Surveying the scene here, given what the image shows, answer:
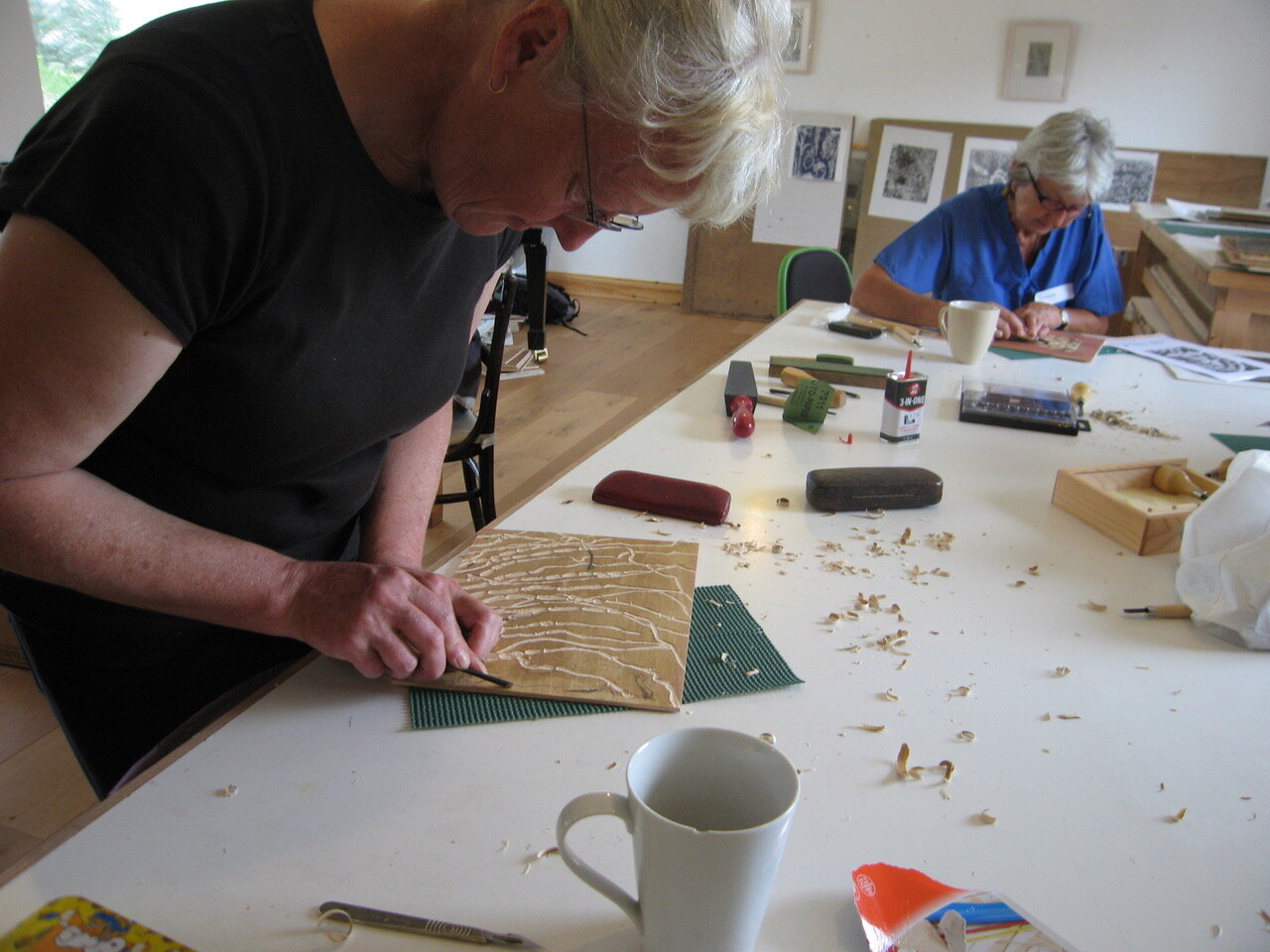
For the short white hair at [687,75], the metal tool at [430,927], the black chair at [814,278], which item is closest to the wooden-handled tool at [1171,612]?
the short white hair at [687,75]

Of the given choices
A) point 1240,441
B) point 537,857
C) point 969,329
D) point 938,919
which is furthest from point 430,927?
point 969,329

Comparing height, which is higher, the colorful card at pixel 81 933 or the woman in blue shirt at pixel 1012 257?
the woman in blue shirt at pixel 1012 257

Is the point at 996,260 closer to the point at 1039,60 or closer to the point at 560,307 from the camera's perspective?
the point at 1039,60

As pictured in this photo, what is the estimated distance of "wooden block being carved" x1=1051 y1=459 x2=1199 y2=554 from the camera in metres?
1.14

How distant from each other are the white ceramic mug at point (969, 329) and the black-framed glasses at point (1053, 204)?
55cm

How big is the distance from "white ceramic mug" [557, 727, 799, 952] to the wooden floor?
0.54 m

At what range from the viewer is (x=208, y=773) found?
72cm

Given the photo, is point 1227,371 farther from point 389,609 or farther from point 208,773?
point 208,773

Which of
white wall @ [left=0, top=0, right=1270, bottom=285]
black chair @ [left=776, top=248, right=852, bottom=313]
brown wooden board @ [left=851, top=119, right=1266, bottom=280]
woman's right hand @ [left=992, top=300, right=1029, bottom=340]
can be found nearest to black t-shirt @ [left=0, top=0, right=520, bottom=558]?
woman's right hand @ [left=992, top=300, right=1029, bottom=340]

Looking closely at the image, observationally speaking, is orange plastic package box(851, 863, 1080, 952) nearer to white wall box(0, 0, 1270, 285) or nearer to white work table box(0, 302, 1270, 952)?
white work table box(0, 302, 1270, 952)

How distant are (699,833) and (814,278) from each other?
2.47m

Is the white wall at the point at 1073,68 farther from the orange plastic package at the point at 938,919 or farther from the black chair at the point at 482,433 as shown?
the orange plastic package at the point at 938,919

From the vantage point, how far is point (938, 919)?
2.01 ft

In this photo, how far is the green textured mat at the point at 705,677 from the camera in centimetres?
80
